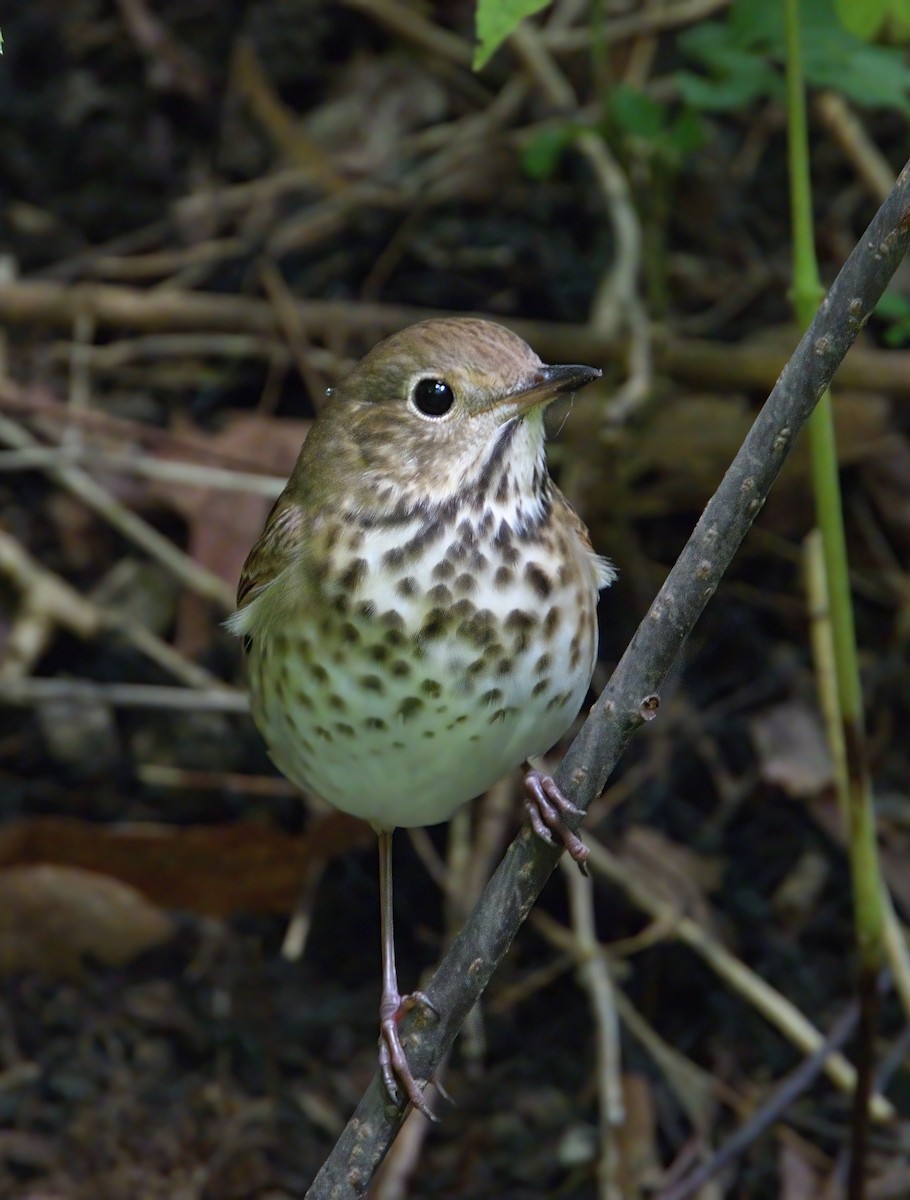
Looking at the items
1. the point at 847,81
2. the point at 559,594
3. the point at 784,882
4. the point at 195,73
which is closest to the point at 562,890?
the point at 784,882

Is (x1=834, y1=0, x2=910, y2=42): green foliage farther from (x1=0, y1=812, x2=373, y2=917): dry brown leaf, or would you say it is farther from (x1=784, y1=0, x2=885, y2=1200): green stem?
(x1=0, y1=812, x2=373, y2=917): dry brown leaf

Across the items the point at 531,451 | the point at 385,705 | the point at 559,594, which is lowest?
the point at 385,705

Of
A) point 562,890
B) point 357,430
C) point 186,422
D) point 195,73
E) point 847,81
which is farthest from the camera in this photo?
point 195,73

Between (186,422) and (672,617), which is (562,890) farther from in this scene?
(672,617)

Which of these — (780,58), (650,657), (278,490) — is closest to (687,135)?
(780,58)

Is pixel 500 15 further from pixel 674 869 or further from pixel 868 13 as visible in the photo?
→ pixel 674 869

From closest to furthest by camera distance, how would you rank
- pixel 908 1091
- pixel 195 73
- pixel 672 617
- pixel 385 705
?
pixel 672 617 < pixel 385 705 < pixel 908 1091 < pixel 195 73
